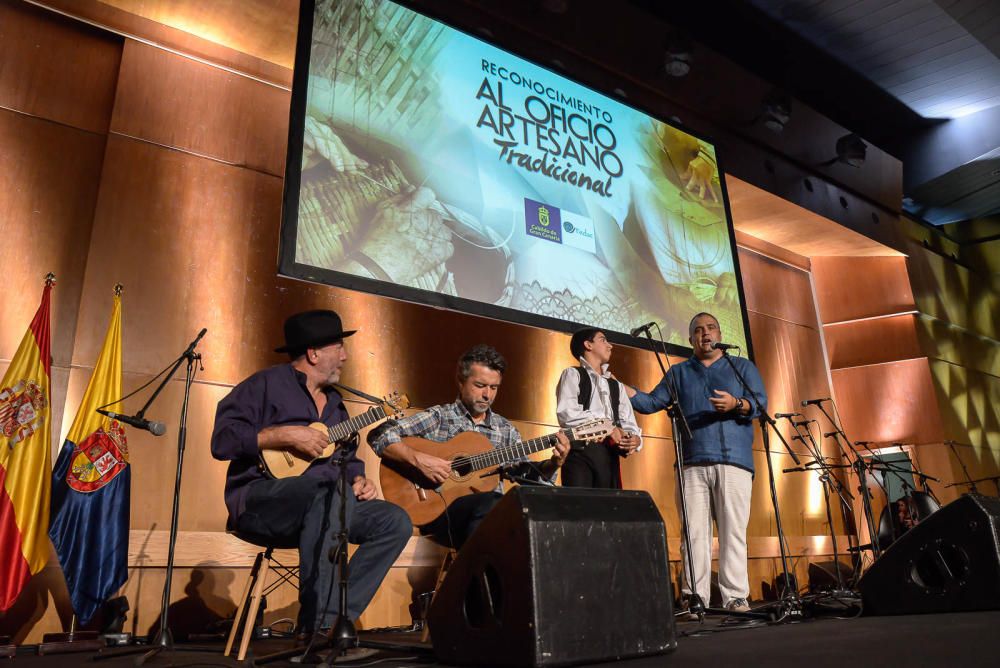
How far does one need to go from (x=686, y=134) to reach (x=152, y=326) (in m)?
4.74

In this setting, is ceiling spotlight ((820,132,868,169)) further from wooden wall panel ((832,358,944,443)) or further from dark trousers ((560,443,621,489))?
dark trousers ((560,443,621,489))

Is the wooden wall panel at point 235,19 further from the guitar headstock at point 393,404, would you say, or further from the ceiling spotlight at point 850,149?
the ceiling spotlight at point 850,149

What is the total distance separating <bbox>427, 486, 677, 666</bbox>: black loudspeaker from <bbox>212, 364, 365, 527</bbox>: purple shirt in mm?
696

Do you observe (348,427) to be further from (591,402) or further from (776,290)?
(776,290)

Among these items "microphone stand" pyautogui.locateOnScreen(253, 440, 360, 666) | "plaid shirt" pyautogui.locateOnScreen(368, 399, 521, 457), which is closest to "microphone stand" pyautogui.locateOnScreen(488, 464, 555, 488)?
"plaid shirt" pyautogui.locateOnScreen(368, 399, 521, 457)

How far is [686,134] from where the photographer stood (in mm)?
6512

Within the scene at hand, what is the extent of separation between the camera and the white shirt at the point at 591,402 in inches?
154

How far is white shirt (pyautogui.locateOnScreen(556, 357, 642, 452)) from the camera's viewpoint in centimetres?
392

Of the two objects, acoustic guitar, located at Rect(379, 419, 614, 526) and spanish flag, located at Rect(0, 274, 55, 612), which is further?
acoustic guitar, located at Rect(379, 419, 614, 526)

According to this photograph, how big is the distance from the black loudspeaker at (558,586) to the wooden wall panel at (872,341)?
25.1 feet

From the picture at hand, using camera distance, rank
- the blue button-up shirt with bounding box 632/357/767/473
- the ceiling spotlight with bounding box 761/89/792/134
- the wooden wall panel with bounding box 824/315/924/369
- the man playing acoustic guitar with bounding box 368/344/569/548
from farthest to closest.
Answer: the wooden wall panel with bounding box 824/315/924/369
the ceiling spotlight with bounding box 761/89/792/134
the blue button-up shirt with bounding box 632/357/767/473
the man playing acoustic guitar with bounding box 368/344/569/548

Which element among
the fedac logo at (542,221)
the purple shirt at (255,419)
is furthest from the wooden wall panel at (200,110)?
the purple shirt at (255,419)

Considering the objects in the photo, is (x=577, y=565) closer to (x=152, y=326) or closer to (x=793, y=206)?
(x=152, y=326)

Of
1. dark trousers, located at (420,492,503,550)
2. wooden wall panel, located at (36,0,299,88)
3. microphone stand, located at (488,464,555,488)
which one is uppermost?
wooden wall panel, located at (36,0,299,88)
